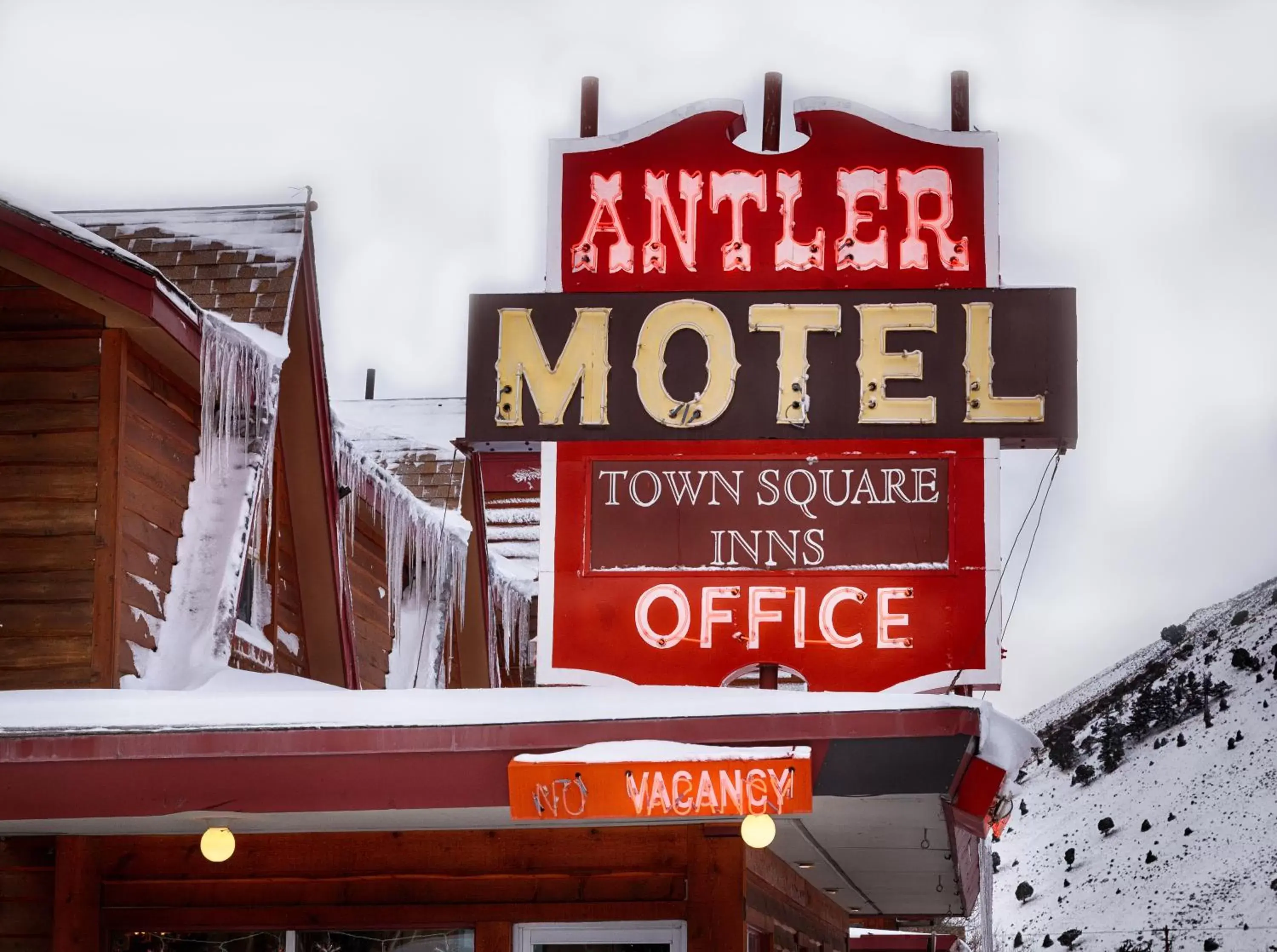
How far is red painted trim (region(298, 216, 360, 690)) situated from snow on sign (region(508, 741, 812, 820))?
258 inches

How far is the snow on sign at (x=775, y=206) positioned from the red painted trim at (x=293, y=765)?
4990 mm

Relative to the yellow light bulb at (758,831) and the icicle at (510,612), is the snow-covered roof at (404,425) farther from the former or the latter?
the yellow light bulb at (758,831)

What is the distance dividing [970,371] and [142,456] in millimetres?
5212

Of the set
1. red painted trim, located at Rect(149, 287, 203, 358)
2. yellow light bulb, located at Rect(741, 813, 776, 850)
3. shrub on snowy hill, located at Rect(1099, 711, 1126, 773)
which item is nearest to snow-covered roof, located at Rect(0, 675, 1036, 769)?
yellow light bulb, located at Rect(741, 813, 776, 850)

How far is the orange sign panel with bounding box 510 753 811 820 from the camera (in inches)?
265

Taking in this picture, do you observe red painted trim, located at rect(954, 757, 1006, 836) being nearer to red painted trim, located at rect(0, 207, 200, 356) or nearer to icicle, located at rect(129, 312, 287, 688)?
icicle, located at rect(129, 312, 287, 688)

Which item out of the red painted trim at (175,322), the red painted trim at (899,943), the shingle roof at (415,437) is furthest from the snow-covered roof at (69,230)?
the red painted trim at (899,943)

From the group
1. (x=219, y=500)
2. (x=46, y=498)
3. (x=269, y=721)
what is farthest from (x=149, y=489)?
(x=269, y=721)

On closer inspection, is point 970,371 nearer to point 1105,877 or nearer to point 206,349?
point 206,349

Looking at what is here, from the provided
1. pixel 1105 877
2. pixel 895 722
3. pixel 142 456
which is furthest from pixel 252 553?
pixel 1105 877

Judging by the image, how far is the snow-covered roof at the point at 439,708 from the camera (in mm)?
6934

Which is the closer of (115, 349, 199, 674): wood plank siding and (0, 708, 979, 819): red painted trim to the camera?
(0, 708, 979, 819): red painted trim

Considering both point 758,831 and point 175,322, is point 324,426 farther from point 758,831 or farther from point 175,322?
point 758,831

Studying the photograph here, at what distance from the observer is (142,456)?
1055cm
